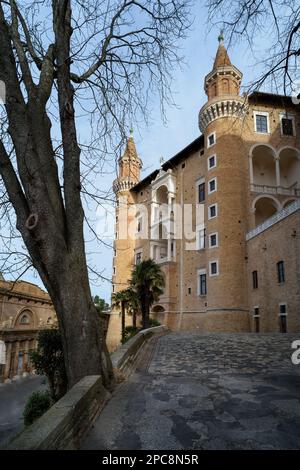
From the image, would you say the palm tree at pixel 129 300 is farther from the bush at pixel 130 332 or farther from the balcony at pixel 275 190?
the balcony at pixel 275 190

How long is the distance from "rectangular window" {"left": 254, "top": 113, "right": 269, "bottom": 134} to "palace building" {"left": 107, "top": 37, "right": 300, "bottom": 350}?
9cm

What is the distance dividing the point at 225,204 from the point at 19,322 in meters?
22.4

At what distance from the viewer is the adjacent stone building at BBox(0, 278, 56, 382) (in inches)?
1075

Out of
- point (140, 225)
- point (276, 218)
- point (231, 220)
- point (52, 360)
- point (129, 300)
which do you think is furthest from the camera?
point (140, 225)

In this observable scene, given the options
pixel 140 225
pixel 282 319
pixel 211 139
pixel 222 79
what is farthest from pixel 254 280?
pixel 140 225

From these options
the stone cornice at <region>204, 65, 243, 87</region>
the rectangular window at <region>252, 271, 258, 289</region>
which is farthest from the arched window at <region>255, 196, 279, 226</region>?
the stone cornice at <region>204, 65, 243, 87</region>

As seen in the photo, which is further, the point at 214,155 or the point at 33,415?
the point at 214,155

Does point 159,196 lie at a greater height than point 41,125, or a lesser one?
greater

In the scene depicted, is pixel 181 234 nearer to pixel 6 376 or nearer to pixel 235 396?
pixel 6 376

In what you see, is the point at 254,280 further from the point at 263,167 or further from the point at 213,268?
the point at 263,167

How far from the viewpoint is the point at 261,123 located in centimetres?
2950

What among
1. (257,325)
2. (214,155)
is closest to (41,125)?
(257,325)
